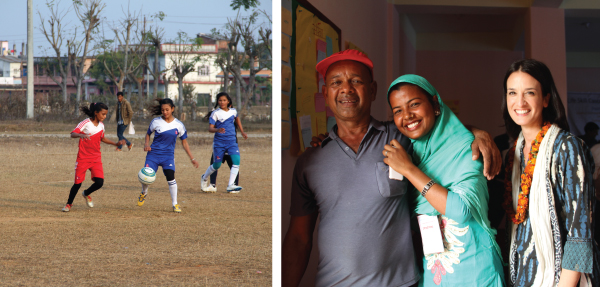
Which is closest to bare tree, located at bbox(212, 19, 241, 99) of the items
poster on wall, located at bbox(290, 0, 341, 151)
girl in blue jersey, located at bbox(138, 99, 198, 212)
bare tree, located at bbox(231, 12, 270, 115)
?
bare tree, located at bbox(231, 12, 270, 115)

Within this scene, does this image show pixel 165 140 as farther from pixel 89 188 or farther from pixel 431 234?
pixel 431 234

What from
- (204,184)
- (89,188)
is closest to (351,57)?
(89,188)

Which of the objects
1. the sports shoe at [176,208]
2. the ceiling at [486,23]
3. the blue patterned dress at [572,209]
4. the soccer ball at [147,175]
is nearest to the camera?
the blue patterned dress at [572,209]

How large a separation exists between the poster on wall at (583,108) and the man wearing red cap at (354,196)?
9159 millimetres

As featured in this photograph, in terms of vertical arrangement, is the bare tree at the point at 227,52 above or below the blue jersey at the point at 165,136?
above

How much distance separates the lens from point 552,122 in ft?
4.24

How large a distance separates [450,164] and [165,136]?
5.28 metres

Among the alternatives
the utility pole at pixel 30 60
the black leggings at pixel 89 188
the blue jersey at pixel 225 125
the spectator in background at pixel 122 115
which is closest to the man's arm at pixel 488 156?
the blue jersey at pixel 225 125

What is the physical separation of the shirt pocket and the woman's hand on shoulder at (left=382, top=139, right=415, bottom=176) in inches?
1.4

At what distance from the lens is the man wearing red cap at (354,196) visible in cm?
132

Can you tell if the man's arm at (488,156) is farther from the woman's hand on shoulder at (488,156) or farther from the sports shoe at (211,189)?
the sports shoe at (211,189)

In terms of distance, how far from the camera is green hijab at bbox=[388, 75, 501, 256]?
48.6 inches

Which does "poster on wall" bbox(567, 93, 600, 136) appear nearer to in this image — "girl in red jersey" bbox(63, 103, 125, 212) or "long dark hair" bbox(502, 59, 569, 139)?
"girl in red jersey" bbox(63, 103, 125, 212)

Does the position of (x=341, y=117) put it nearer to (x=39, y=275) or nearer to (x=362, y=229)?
(x=362, y=229)
